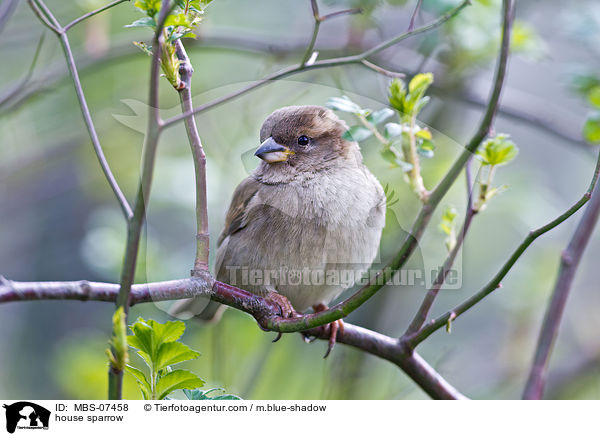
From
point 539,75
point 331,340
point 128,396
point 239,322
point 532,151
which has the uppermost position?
point 539,75

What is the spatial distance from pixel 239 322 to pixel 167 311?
1014 millimetres

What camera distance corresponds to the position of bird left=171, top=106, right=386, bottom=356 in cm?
205

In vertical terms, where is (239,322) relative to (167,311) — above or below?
above

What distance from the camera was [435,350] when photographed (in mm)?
3344

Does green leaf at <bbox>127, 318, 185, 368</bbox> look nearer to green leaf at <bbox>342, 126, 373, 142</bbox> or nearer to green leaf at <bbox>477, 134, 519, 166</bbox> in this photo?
green leaf at <bbox>342, 126, 373, 142</bbox>

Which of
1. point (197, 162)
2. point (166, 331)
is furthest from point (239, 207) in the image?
point (166, 331)

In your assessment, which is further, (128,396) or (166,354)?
(128,396)

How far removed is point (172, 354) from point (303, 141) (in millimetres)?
986

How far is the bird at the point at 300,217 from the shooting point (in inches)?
80.7

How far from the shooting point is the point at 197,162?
1.55 metres

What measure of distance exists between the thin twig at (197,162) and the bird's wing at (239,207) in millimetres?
361

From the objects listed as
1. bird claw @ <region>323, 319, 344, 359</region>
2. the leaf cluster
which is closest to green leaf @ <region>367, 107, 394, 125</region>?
the leaf cluster
